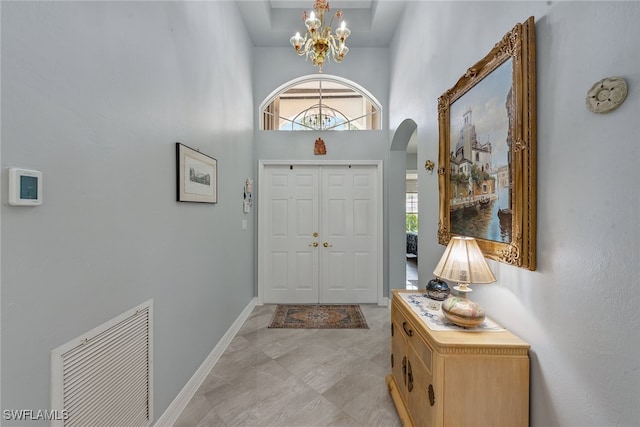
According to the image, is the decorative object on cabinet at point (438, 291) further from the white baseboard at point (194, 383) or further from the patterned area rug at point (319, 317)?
the white baseboard at point (194, 383)

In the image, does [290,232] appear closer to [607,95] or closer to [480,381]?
[480,381]

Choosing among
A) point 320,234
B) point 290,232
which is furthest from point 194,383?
point 320,234

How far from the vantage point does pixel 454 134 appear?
1830 mm

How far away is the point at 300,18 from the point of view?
3383mm

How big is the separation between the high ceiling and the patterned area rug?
3792 mm

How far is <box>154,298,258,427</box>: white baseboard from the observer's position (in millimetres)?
1643

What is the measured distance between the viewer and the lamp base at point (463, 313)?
1293mm

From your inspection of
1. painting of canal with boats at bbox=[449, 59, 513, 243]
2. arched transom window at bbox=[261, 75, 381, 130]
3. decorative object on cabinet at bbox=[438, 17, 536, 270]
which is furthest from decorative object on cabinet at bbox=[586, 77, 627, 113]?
arched transom window at bbox=[261, 75, 381, 130]

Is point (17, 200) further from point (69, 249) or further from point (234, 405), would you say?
point (234, 405)

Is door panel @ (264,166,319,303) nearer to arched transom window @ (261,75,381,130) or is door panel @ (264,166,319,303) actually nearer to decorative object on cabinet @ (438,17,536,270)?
arched transom window @ (261,75,381,130)

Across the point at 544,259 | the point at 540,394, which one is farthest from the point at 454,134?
the point at 540,394

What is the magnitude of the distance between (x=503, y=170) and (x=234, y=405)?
230cm

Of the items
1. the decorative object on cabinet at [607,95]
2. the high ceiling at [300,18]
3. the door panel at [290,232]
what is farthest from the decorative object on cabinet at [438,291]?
the high ceiling at [300,18]

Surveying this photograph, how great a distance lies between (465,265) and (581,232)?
474 millimetres
